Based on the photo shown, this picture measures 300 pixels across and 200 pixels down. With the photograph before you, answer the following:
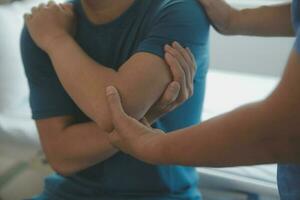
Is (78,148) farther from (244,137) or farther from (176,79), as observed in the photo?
(244,137)

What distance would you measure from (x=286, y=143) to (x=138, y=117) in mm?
366

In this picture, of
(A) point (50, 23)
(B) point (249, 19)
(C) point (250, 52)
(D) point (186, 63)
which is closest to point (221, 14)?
(B) point (249, 19)

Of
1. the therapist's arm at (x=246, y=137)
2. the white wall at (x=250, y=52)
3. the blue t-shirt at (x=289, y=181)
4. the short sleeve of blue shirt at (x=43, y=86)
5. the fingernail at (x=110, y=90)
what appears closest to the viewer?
the therapist's arm at (x=246, y=137)

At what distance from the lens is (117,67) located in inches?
43.0

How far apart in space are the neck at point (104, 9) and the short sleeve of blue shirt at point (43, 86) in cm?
16

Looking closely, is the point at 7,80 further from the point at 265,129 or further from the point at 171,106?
the point at 265,129

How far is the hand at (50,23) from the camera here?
3.50 feet

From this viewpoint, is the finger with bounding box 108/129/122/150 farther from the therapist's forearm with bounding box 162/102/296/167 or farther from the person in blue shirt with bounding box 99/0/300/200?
the therapist's forearm with bounding box 162/102/296/167

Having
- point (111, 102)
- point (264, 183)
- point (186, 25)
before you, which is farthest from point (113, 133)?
point (264, 183)

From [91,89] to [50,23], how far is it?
23cm

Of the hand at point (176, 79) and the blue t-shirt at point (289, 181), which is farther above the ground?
the hand at point (176, 79)

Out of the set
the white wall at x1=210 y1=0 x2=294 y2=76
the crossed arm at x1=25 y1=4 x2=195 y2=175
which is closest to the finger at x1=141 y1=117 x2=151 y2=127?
the crossed arm at x1=25 y1=4 x2=195 y2=175

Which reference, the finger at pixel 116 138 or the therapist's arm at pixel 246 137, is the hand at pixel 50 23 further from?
the therapist's arm at pixel 246 137

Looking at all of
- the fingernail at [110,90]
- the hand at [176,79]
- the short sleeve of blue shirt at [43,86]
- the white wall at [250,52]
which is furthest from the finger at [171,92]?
the white wall at [250,52]
